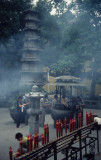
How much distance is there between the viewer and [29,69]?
19.5 meters

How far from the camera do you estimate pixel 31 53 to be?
1942 cm

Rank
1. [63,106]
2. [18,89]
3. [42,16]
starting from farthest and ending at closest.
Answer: [42,16]
[18,89]
[63,106]

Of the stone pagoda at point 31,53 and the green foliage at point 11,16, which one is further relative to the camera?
the stone pagoda at point 31,53

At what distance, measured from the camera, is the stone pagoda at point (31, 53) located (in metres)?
19.2

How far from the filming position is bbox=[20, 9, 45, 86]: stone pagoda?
19.2m

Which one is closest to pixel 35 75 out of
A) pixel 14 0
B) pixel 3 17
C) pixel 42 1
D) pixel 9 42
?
pixel 9 42

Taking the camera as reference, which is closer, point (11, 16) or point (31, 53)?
point (31, 53)

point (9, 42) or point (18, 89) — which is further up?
point (9, 42)

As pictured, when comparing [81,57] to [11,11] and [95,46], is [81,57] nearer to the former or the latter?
[95,46]

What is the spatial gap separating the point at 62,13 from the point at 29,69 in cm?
844

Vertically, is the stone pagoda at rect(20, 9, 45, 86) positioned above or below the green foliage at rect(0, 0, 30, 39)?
below

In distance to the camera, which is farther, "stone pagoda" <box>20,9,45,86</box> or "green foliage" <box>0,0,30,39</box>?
"stone pagoda" <box>20,9,45,86</box>

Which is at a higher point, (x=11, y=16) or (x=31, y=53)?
(x=11, y=16)

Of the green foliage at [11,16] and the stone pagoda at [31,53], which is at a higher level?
the green foliage at [11,16]
